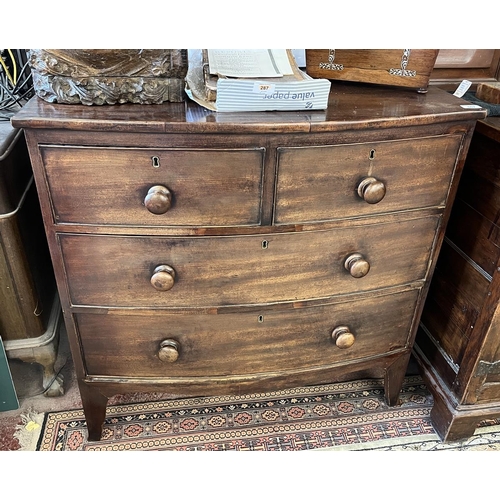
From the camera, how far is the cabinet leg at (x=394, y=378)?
140 centimetres

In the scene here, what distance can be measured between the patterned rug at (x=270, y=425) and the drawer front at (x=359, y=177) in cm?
72

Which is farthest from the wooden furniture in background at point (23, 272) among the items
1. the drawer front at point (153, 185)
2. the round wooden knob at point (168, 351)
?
the round wooden knob at point (168, 351)

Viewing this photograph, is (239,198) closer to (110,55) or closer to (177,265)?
(177,265)

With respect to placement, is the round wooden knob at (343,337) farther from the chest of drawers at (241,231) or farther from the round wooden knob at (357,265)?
the round wooden knob at (357,265)

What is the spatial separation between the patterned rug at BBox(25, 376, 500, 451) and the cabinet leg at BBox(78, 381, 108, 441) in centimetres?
4

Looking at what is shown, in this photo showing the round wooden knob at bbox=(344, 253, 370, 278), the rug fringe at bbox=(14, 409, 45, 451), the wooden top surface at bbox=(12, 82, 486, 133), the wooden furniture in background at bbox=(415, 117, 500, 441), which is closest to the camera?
the wooden top surface at bbox=(12, 82, 486, 133)

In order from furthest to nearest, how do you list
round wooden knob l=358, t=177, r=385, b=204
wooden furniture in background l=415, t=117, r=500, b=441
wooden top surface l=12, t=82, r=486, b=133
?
1. wooden furniture in background l=415, t=117, r=500, b=441
2. round wooden knob l=358, t=177, r=385, b=204
3. wooden top surface l=12, t=82, r=486, b=133

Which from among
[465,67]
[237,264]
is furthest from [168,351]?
[465,67]

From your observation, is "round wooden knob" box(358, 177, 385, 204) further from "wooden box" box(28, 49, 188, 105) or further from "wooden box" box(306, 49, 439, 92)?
"wooden box" box(28, 49, 188, 105)

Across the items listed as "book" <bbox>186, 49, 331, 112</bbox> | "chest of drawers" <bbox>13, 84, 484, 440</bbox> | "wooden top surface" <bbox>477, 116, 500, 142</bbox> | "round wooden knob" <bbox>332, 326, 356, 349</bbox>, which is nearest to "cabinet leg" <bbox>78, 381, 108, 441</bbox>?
"chest of drawers" <bbox>13, 84, 484, 440</bbox>

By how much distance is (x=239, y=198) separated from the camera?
0.98 metres

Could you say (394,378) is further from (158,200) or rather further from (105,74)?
(105,74)

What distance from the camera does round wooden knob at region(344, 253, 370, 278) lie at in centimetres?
109

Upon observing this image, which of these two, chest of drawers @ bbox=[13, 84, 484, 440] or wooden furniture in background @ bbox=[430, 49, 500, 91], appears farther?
wooden furniture in background @ bbox=[430, 49, 500, 91]
